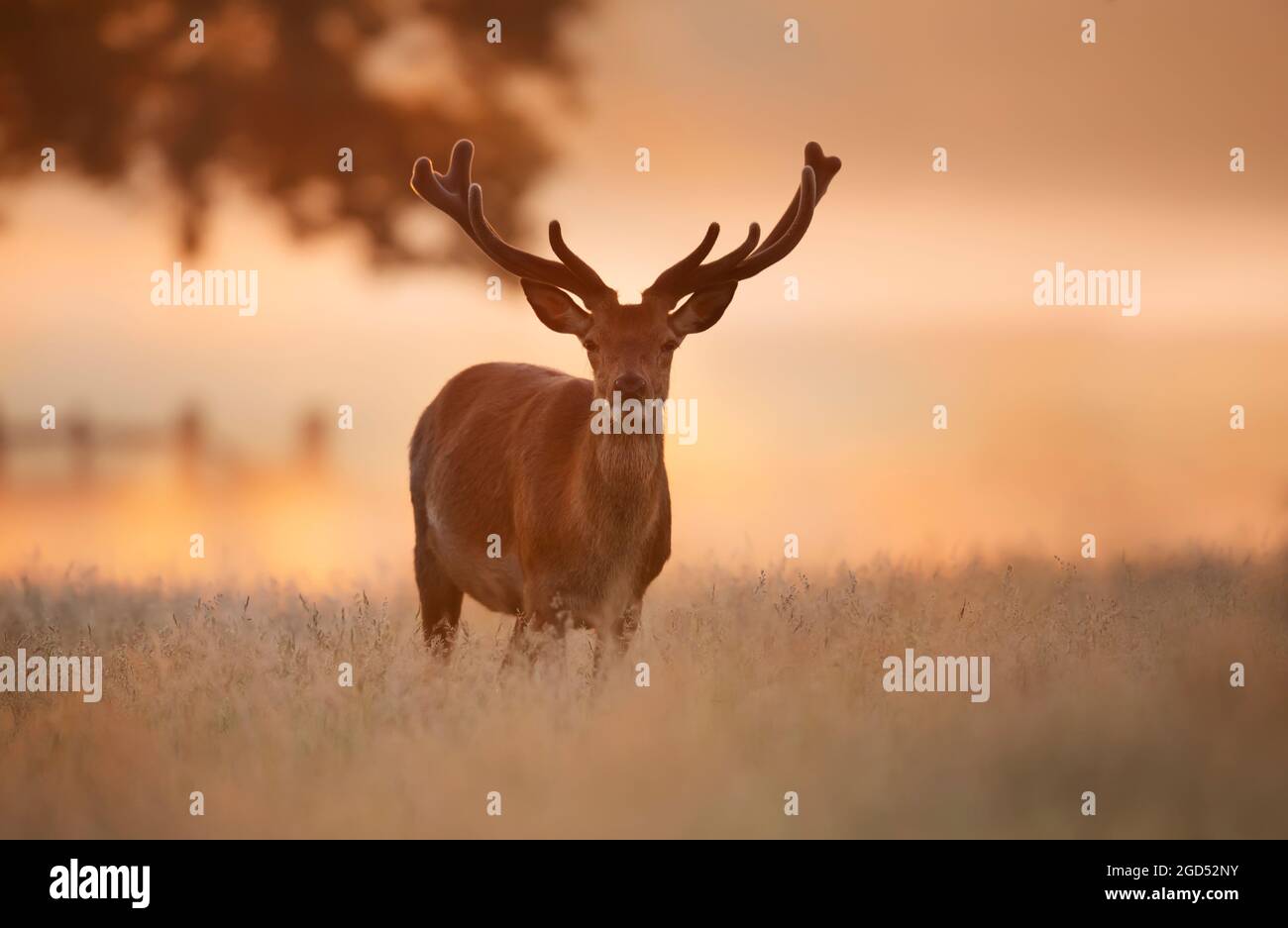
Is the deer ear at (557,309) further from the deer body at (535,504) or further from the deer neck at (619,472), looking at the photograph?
the deer neck at (619,472)

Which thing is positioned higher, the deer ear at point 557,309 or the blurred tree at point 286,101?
the blurred tree at point 286,101

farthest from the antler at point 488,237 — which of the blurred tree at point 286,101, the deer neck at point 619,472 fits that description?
the blurred tree at point 286,101

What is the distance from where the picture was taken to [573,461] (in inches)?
292

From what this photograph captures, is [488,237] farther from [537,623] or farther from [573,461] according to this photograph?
[537,623]

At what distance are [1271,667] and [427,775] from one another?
3.94 m

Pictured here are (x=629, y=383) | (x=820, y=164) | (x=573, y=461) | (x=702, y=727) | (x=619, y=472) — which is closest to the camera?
(x=702, y=727)

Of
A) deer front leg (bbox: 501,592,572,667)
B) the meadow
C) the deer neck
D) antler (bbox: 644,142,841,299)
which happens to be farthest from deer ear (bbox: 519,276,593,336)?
the meadow

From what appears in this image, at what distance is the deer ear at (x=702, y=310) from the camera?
288 inches

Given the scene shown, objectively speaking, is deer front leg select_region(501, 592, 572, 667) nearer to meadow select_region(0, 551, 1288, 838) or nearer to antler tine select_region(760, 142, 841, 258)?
meadow select_region(0, 551, 1288, 838)

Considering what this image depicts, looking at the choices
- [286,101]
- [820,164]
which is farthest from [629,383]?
[286,101]

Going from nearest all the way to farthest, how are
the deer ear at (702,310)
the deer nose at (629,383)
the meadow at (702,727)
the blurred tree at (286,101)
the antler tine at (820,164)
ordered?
the meadow at (702,727) → the deer nose at (629,383) → the deer ear at (702,310) → the antler tine at (820,164) → the blurred tree at (286,101)

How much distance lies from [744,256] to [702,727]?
2522mm

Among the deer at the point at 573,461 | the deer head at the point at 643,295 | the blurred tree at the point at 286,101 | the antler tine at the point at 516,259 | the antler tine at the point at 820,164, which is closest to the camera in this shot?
the deer head at the point at 643,295
